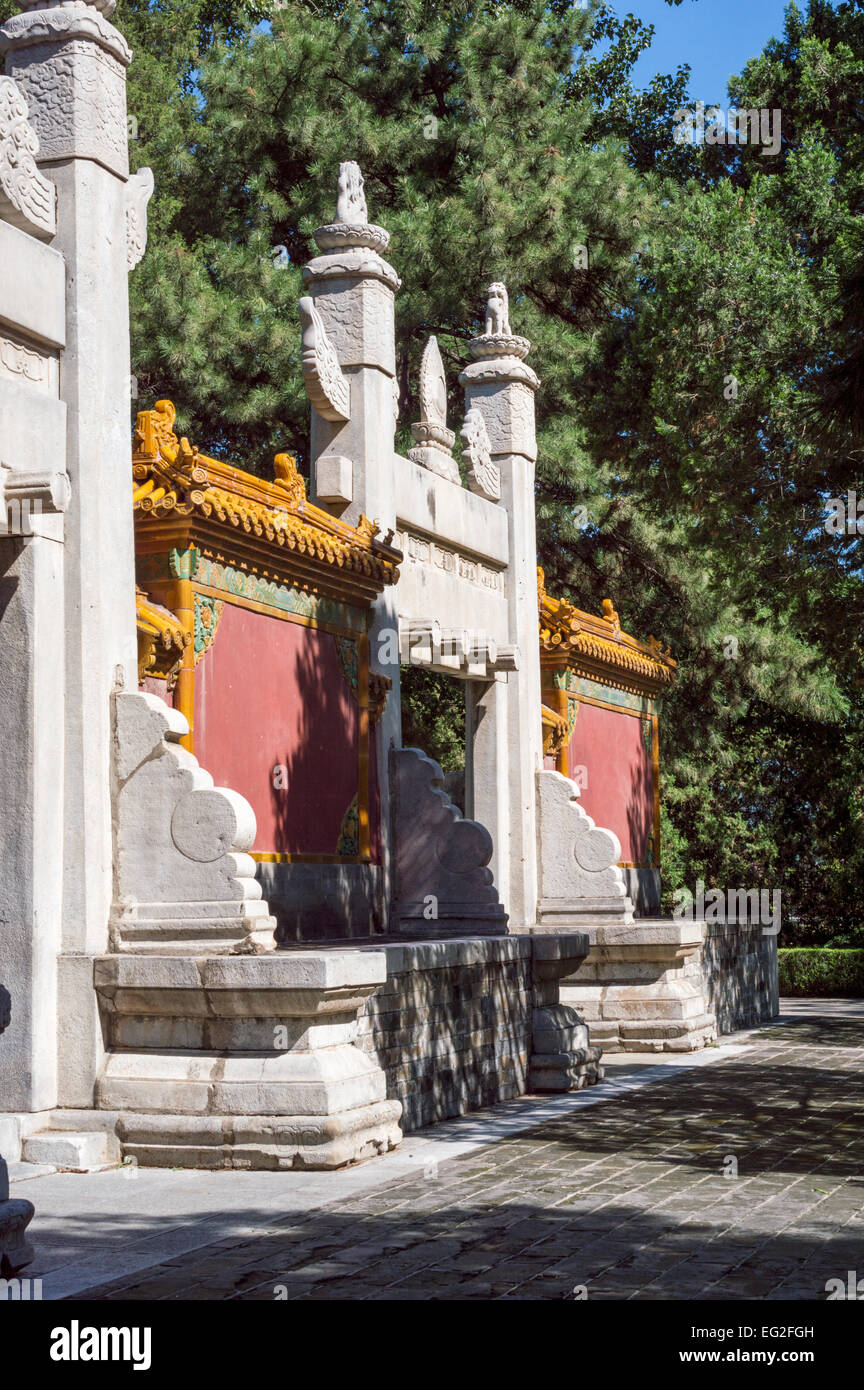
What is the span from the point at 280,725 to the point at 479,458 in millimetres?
5145

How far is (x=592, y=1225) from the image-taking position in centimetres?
620

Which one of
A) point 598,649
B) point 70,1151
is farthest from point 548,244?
point 70,1151

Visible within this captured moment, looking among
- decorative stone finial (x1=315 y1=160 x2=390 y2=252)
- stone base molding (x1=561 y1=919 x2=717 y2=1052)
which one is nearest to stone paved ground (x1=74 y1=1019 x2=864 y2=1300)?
stone base molding (x1=561 y1=919 x2=717 y2=1052)

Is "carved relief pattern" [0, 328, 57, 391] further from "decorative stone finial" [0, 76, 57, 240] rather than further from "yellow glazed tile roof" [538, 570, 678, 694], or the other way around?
"yellow glazed tile roof" [538, 570, 678, 694]

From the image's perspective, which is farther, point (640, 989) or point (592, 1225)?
point (640, 989)

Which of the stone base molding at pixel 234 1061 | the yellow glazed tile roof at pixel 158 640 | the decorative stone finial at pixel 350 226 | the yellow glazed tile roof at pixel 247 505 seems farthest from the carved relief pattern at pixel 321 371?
the stone base molding at pixel 234 1061

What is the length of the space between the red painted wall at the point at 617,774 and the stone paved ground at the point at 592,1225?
704 cm

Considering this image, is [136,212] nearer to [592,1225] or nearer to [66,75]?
[66,75]

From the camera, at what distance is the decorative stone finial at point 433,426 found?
13477 mm

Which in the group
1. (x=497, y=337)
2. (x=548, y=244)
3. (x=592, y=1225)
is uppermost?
(x=548, y=244)

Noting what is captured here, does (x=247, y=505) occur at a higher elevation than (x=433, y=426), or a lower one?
lower

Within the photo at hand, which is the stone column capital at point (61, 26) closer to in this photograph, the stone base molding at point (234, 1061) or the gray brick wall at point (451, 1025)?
the stone base molding at point (234, 1061)
